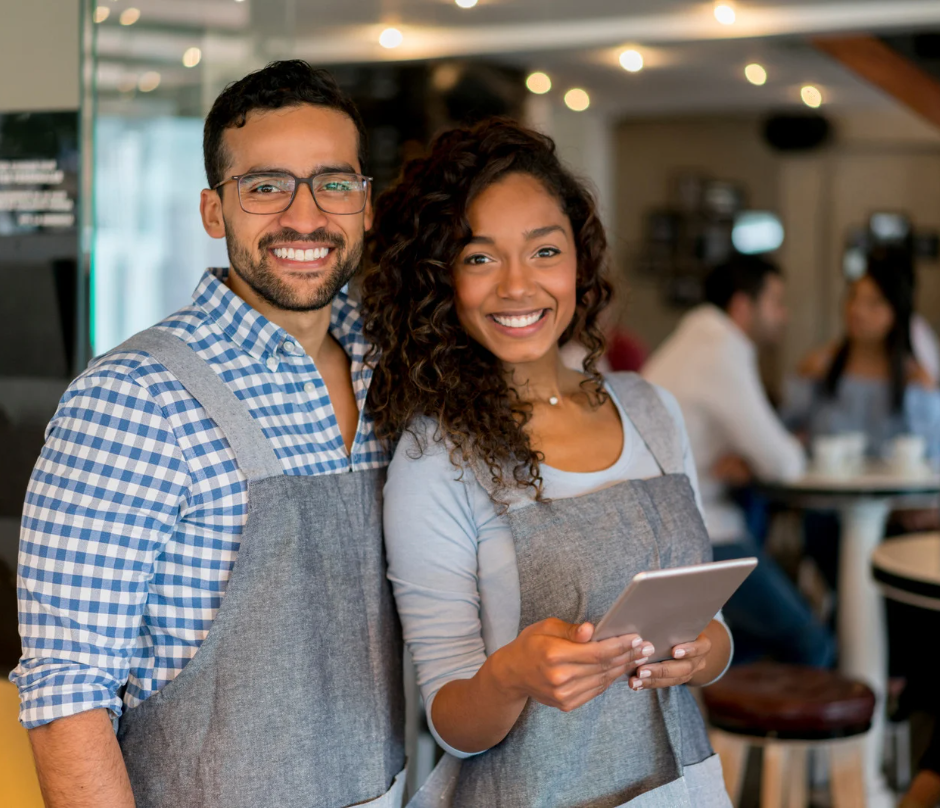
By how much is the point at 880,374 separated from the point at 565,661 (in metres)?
3.48

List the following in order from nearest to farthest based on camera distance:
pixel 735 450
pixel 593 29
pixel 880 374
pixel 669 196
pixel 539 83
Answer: pixel 735 450 → pixel 880 374 → pixel 593 29 → pixel 539 83 → pixel 669 196

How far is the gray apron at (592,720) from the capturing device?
61.6 inches

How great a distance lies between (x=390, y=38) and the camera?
4887 mm

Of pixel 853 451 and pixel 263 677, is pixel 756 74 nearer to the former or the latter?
pixel 853 451

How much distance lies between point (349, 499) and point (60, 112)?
893 millimetres

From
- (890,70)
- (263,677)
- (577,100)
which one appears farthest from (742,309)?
(577,100)

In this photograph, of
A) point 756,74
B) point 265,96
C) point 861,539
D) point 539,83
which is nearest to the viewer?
point 265,96

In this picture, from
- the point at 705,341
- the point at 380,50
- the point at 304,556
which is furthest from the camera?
the point at 380,50

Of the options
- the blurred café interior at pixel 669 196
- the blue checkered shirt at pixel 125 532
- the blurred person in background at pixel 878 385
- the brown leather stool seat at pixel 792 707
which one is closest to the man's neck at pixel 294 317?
the blue checkered shirt at pixel 125 532

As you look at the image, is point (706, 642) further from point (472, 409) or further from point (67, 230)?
point (67, 230)

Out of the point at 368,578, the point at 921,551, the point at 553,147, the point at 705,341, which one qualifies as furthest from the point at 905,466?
the point at 368,578

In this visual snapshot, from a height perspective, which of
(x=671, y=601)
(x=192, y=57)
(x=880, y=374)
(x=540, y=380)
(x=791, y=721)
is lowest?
(x=791, y=721)

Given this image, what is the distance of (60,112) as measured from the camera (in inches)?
74.6

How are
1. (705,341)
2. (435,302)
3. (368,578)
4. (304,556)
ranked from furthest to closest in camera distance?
1. (705,341)
2. (435,302)
3. (368,578)
4. (304,556)
